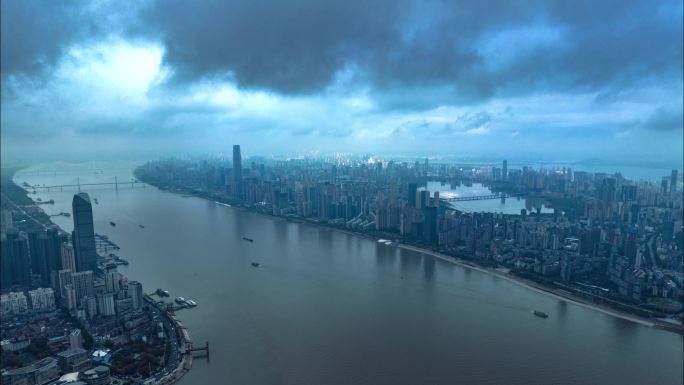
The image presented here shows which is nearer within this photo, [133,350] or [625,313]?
[133,350]

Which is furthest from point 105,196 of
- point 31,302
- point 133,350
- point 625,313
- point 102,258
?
point 625,313

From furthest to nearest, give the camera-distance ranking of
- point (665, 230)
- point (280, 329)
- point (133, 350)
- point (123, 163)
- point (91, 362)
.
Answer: point (123, 163), point (665, 230), point (280, 329), point (133, 350), point (91, 362)

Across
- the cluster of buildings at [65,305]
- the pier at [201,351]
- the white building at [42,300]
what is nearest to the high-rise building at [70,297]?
the cluster of buildings at [65,305]

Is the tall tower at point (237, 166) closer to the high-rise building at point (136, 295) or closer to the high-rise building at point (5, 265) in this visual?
the high-rise building at point (5, 265)

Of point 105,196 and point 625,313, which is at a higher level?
point 105,196

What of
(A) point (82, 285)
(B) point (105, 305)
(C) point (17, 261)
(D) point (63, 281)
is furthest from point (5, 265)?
(B) point (105, 305)

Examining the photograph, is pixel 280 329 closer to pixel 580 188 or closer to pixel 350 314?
pixel 350 314

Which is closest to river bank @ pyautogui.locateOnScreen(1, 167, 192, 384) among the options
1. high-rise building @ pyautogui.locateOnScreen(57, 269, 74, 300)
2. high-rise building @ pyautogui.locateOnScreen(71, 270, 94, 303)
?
high-rise building @ pyautogui.locateOnScreen(71, 270, 94, 303)
